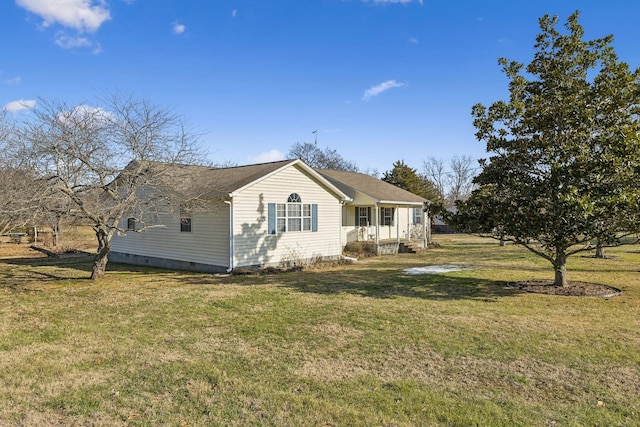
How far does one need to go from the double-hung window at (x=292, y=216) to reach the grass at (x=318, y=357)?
15.0ft

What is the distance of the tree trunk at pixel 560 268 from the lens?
35.8 feet

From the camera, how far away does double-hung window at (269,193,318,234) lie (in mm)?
15570

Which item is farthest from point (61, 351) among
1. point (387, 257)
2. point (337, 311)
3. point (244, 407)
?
point (387, 257)

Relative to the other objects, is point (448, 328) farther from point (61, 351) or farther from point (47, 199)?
point (47, 199)

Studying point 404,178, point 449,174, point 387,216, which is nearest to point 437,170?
point 449,174

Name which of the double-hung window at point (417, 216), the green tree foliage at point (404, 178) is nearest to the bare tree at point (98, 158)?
the double-hung window at point (417, 216)

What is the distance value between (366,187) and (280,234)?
927 centimetres

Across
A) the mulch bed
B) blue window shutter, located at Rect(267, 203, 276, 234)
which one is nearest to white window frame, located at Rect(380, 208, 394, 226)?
blue window shutter, located at Rect(267, 203, 276, 234)

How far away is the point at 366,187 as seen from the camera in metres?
23.8

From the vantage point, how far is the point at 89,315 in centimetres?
839

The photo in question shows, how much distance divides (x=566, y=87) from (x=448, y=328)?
7.04 m

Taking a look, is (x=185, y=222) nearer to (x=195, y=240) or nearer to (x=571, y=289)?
(x=195, y=240)

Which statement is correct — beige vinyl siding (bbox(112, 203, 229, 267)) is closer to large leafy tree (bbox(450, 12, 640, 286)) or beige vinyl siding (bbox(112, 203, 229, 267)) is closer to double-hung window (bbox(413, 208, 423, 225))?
large leafy tree (bbox(450, 12, 640, 286))

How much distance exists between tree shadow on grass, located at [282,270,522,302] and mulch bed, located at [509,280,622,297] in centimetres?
46
